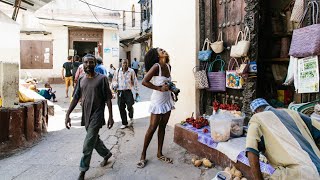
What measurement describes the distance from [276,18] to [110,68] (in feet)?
54.3

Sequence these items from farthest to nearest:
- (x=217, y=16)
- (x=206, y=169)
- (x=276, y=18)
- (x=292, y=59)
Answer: (x=217, y=16)
(x=276, y=18)
(x=206, y=169)
(x=292, y=59)

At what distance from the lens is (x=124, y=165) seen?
14.9 feet

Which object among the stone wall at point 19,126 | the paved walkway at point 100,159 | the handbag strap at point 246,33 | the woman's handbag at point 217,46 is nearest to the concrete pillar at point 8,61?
the stone wall at point 19,126

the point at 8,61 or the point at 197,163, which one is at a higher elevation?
the point at 8,61

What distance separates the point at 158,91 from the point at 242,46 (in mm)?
1621

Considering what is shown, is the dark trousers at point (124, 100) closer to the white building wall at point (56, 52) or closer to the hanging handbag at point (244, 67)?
the hanging handbag at point (244, 67)

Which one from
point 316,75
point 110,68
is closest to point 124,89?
point 316,75

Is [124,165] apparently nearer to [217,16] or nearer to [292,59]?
[292,59]

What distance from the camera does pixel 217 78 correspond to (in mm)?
5586

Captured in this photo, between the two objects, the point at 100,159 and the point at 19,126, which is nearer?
the point at 100,159

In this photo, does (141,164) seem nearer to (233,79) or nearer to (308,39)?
(233,79)

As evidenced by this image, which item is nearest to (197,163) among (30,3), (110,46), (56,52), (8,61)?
(8,61)

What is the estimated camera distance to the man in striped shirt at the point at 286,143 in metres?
1.96

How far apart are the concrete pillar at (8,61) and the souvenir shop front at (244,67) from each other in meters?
3.47
